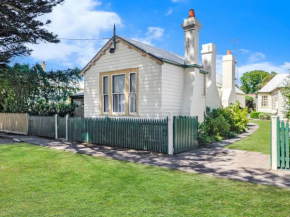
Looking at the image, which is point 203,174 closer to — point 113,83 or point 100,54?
point 113,83

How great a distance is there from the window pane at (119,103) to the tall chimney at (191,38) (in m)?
3.98

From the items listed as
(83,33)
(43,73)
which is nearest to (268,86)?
(83,33)

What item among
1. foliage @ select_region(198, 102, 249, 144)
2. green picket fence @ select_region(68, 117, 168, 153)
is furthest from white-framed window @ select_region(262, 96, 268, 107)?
green picket fence @ select_region(68, 117, 168, 153)

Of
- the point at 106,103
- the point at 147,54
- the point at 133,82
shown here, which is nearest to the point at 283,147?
the point at 147,54

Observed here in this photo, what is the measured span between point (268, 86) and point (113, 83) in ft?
110

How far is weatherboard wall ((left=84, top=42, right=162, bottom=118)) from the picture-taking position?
1073 centimetres

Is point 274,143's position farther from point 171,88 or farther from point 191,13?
point 191,13

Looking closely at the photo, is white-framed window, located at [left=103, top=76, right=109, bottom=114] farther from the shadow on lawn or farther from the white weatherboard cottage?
the shadow on lawn

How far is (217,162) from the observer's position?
744 centimetres

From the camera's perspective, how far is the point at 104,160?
25.5ft

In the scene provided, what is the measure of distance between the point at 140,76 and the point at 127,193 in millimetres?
7519

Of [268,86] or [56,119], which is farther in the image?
[268,86]

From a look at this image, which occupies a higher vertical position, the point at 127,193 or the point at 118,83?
the point at 118,83

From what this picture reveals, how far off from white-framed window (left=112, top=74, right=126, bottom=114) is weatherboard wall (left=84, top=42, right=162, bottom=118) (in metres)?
0.56
